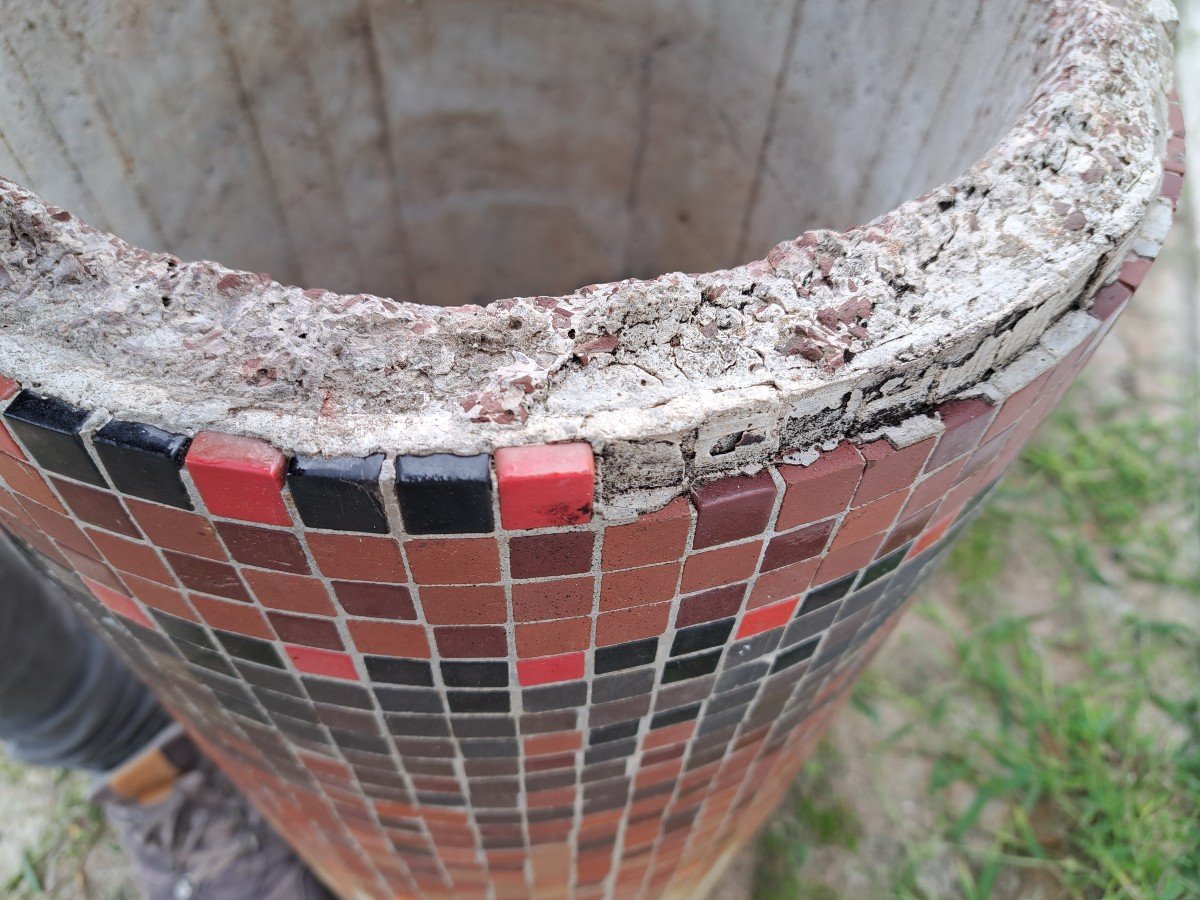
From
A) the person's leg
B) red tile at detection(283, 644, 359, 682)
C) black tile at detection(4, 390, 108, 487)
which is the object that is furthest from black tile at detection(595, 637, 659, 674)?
the person's leg

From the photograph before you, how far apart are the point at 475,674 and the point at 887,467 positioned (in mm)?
419

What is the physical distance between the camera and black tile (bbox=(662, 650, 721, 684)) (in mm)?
885

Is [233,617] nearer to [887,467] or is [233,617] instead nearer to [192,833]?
[887,467]

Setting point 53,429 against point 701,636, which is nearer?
point 53,429

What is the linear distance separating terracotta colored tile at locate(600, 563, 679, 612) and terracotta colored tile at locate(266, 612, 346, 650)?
0.25 m

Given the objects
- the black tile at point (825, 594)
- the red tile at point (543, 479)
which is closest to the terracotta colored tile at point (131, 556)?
the red tile at point (543, 479)

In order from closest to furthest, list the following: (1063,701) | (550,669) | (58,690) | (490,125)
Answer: (550,669) → (58,690) → (490,125) → (1063,701)

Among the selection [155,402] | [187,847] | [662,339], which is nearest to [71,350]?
[155,402]

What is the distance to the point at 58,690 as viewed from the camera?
1.79 meters

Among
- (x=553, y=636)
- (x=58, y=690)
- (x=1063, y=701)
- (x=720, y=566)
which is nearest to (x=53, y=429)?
(x=553, y=636)

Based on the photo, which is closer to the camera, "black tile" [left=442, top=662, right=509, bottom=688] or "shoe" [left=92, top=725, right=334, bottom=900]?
"black tile" [left=442, top=662, right=509, bottom=688]

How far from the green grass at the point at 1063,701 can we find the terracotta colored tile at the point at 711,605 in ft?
4.62

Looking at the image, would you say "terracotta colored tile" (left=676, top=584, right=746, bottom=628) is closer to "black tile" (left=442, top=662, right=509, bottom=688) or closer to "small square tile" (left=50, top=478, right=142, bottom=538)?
"black tile" (left=442, top=662, right=509, bottom=688)

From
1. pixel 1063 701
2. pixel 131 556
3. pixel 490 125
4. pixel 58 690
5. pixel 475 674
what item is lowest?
pixel 1063 701
